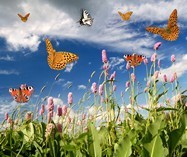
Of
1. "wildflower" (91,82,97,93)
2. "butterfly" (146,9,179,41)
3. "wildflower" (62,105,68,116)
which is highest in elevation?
"butterfly" (146,9,179,41)

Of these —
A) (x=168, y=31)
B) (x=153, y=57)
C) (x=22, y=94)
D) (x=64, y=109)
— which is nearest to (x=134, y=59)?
(x=153, y=57)

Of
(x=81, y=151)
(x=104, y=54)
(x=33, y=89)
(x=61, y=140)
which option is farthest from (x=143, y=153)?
(x=33, y=89)

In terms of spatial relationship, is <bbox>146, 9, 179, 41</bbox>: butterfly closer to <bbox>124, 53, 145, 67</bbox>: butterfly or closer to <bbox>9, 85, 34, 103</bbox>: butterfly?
<bbox>124, 53, 145, 67</bbox>: butterfly

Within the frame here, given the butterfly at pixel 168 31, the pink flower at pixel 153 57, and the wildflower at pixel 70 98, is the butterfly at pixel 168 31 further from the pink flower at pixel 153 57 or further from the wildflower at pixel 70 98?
the wildflower at pixel 70 98

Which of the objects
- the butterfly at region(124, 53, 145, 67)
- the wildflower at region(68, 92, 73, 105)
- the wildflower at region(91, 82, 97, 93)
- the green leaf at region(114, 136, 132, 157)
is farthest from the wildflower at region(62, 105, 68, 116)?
the green leaf at region(114, 136, 132, 157)

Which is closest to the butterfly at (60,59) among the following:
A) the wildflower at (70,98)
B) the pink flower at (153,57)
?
the wildflower at (70,98)

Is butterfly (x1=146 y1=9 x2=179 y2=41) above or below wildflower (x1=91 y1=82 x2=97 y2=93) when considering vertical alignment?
above

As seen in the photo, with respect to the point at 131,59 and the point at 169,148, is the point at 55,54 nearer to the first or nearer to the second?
the point at 131,59
